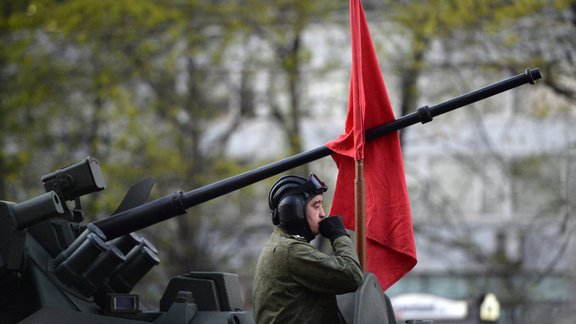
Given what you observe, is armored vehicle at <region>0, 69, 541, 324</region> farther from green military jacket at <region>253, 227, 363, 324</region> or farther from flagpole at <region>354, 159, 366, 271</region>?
flagpole at <region>354, 159, 366, 271</region>

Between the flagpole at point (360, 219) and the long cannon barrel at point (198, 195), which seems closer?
the flagpole at point (360, 219)

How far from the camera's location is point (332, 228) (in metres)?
7.67

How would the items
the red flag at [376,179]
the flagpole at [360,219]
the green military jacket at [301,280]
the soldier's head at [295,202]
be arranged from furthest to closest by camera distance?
the red flag at [376,179] → the flagpole at [360,219] → the soldier's head at [295,202] → the green military jacket at [301,280]

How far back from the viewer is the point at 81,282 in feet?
26.1

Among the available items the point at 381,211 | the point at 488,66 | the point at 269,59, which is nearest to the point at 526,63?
the point at 488,66

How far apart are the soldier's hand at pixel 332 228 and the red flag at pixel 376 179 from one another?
0.96 m

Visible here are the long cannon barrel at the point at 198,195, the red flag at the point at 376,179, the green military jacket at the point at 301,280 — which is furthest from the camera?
the red flag at the point at 376,179

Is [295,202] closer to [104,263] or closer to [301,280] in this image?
[301,280]

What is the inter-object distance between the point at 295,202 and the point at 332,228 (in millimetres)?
255

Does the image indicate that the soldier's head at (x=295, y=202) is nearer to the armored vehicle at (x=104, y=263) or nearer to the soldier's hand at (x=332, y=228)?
the soldier's hand at (x=332, y=228)

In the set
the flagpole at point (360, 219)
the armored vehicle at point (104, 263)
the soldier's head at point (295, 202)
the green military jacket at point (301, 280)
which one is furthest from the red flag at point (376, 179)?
the green military jacket at point (301, 280)

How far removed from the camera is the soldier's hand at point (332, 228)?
7.65m

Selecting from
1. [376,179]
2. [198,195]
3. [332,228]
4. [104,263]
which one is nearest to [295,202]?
[332,228]

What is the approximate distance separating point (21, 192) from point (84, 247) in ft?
59.1
